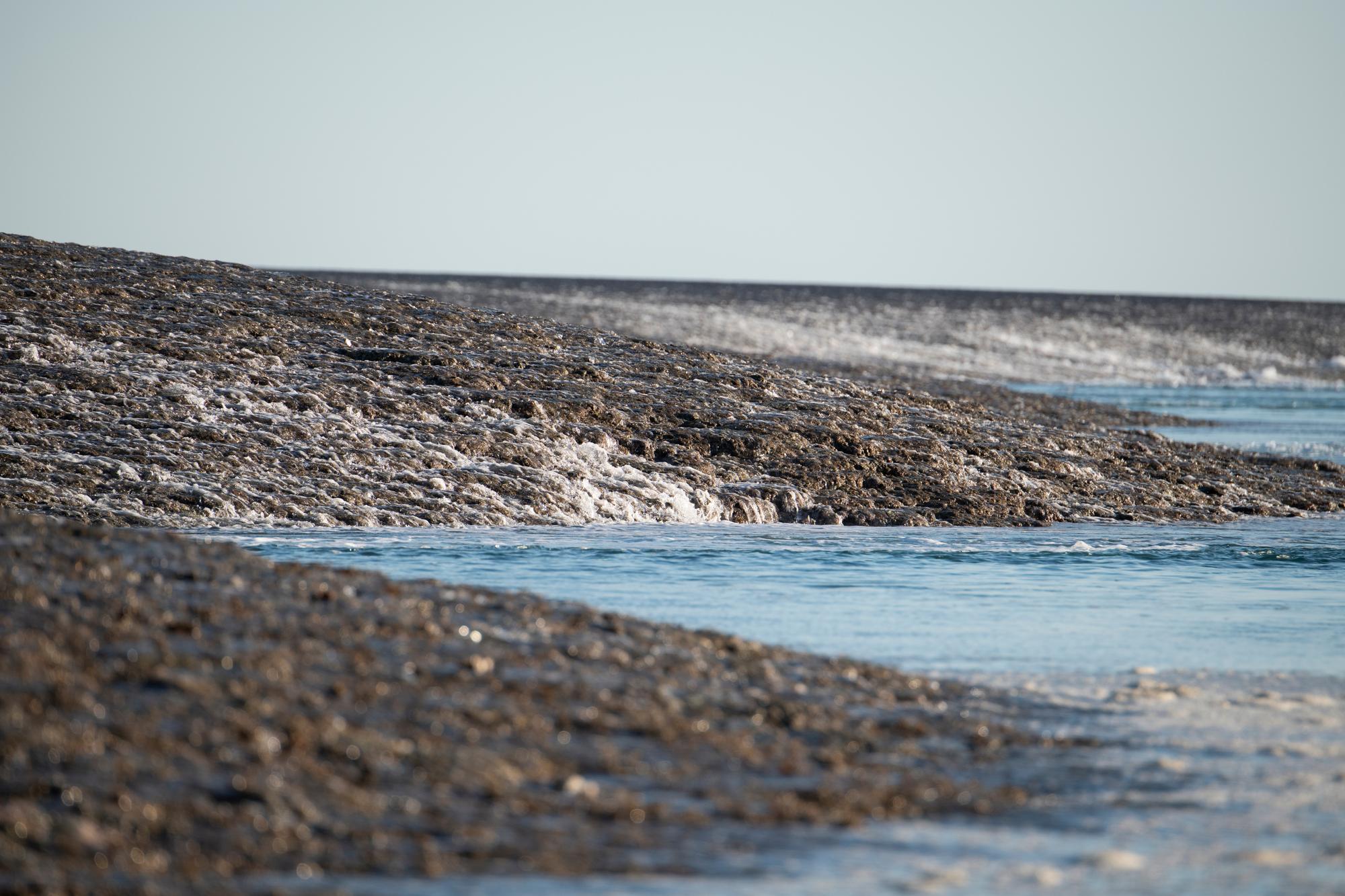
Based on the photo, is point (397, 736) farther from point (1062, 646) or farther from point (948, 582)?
point (948, 582)

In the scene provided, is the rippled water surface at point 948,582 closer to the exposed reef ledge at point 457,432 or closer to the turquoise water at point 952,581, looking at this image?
the turquoise water at point 952,581

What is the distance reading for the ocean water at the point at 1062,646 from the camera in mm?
5441

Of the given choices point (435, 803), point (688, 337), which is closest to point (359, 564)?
point (435, 803)

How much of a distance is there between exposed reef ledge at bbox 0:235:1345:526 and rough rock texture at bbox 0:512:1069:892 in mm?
6175

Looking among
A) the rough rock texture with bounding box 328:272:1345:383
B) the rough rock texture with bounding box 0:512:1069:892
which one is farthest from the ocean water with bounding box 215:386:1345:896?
the rough rock texture with bounding box 328:272:1345:383

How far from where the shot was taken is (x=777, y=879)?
5246 millimetres

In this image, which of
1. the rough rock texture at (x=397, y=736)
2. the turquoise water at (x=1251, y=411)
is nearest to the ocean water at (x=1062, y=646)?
the rough rock texture at (x=397, y=736)

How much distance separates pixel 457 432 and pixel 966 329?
6050cm

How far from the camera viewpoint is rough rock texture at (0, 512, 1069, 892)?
17.4 ft

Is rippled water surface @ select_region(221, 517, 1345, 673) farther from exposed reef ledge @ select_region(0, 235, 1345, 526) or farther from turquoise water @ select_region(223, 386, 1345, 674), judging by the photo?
exposed reef ledge @ select_region(0, 235, 1345, 526)

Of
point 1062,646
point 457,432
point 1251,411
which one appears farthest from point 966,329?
point 1062,646

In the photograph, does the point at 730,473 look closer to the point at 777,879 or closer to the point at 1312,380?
the point at 777,879

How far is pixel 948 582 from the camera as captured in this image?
12344 mm

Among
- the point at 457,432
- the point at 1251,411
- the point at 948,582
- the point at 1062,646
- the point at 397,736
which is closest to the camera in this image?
the point at 397,736
